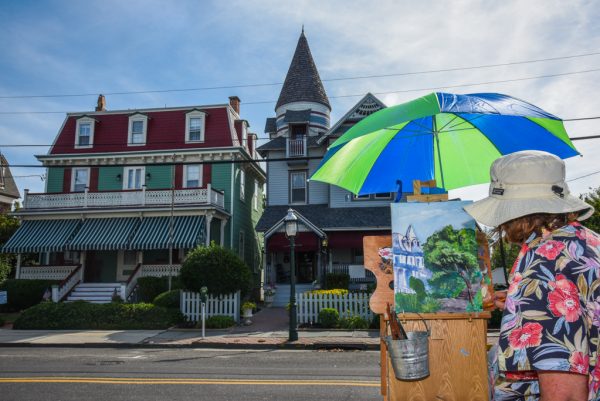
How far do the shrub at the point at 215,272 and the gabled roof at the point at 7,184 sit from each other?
84.1ft

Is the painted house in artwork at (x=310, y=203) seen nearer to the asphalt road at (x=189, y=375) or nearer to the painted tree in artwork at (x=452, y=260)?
the asphalt road at (x=189, y=375)

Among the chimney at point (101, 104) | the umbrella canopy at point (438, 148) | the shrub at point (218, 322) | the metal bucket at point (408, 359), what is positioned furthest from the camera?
the chimney at point (101, 104)

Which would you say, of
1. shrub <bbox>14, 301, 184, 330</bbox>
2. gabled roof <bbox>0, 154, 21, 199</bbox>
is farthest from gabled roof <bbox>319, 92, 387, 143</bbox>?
gabled roof <bbox>0, 154, 21, 199</bbox>

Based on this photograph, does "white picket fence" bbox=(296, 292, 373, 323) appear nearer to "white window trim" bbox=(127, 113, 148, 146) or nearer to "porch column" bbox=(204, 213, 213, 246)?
"porch column" bbox=(204, 213, 213, 246)

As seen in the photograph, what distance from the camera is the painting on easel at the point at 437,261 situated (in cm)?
397

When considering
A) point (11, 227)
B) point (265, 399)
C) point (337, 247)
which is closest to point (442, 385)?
point (265, 399)

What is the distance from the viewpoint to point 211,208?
23875 millimetres

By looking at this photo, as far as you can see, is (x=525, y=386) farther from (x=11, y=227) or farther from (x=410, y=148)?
(x=11, y=227)

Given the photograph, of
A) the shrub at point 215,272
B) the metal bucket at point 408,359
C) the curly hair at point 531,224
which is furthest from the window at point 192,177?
the curly hair at point 531,224

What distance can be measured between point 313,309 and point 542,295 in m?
16.2

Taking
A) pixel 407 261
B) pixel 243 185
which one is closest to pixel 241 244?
pixel 243 185

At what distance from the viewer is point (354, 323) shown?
16.0 meters

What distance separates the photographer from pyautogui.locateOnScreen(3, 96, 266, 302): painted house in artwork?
23.3 meters

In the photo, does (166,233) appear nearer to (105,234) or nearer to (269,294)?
(105,234)
